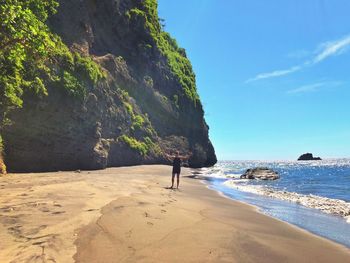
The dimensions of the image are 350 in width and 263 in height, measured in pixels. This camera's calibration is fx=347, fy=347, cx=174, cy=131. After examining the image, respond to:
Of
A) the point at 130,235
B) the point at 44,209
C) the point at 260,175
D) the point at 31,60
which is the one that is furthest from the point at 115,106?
the point at 130,235

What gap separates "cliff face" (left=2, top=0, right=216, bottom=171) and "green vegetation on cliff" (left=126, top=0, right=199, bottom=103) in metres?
0.15

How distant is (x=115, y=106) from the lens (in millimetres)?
35781

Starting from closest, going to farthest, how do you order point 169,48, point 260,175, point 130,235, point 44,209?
point 130,235 < point 44,209 < point 260,175 < point 169,48

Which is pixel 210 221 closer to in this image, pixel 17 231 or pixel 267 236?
pixel 267 236

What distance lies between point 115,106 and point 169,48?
31.9 meters

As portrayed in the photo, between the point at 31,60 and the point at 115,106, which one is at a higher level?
the point at 115,106

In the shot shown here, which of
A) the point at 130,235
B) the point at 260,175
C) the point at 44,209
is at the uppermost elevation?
the point at 260,175

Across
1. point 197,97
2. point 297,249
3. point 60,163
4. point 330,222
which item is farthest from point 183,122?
point 297,249

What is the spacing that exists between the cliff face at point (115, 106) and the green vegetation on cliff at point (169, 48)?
0.49 feet

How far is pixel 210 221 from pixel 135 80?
123 feet

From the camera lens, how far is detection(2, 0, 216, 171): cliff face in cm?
2316

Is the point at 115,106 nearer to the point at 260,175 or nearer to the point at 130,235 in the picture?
the point at 260,175

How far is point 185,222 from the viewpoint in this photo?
29.3 ft

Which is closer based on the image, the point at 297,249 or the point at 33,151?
the point at 297,249
